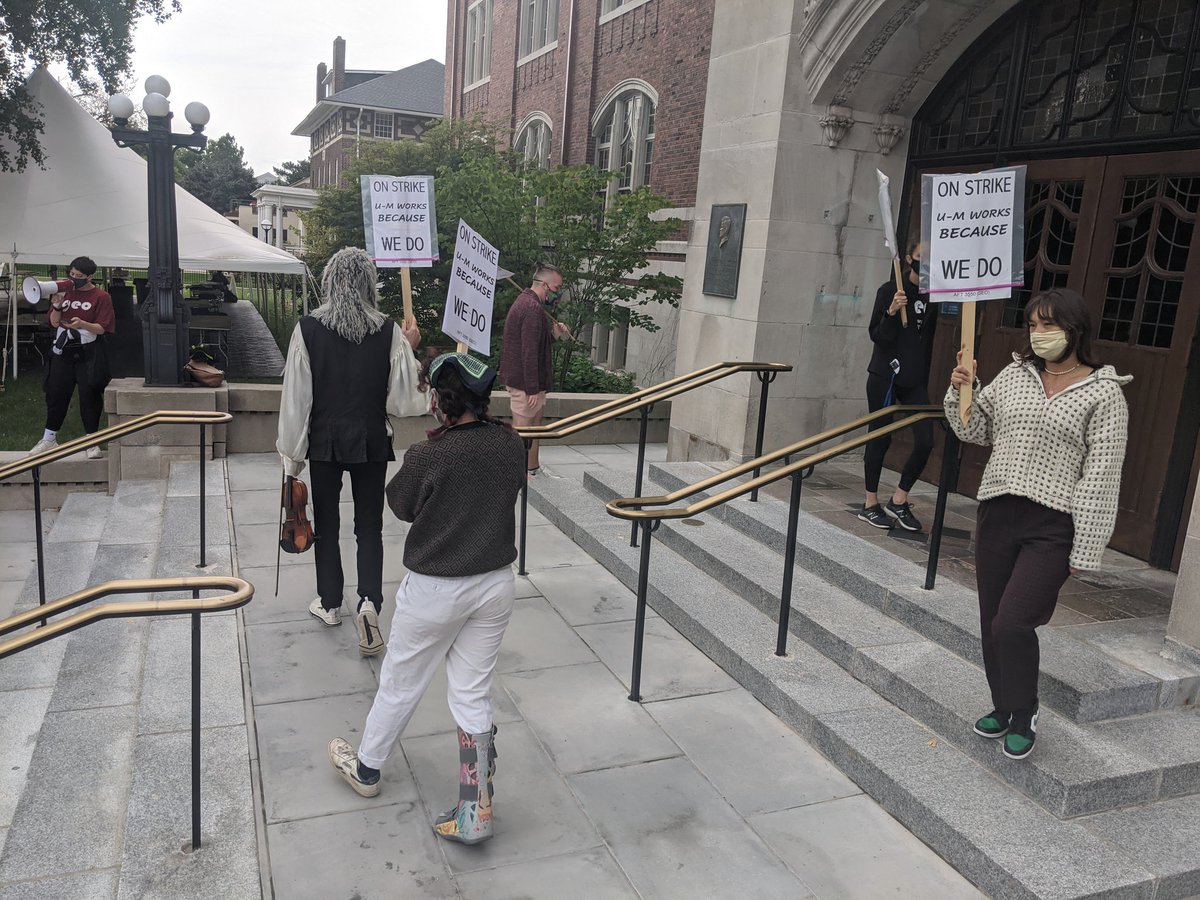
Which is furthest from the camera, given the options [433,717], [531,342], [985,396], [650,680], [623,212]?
[623,212]

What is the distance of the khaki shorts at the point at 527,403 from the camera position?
8047 millimetres

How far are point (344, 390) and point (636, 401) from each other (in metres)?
2.60

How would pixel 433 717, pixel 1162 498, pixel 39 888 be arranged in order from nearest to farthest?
pixel 39 888 < pixel 433 717 < pixel 1162 498

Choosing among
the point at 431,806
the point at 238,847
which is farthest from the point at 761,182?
the point at 238,847

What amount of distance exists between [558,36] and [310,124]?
4866 centimetres

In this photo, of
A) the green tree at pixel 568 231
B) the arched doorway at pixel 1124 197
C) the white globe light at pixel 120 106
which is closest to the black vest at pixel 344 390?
the arched doorway at pixel 1124 197

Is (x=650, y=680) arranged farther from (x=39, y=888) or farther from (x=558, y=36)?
(x=558, y=36)

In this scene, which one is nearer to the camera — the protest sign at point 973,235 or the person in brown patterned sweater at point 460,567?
Result: the person in brown patterned sweater at point 460,567

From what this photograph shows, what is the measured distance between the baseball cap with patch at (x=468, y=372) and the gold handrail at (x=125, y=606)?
1004 mm

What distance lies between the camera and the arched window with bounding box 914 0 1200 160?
5922mm

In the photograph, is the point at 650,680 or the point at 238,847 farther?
the point at 650,680

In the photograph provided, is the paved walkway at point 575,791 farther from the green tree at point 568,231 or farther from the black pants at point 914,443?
the green tree at point 568,231

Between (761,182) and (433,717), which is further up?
(761,182)

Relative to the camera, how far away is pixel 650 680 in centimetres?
495
